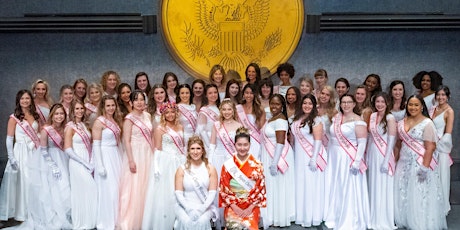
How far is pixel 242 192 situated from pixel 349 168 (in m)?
1.16

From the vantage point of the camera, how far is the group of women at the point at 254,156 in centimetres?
496

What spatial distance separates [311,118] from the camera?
5.02m

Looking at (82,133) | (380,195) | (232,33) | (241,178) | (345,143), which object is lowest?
(380,195)

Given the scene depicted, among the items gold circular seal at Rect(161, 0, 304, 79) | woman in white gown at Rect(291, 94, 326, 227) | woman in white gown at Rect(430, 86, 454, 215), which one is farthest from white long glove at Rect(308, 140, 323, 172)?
gold circular seal at Rect(161, 0, 304, 79)

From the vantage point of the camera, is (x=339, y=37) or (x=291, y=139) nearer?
(x=291, y=139)

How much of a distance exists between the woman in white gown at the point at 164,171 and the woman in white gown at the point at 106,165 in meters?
0.31

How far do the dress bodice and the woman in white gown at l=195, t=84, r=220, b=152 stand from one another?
2.40 ft

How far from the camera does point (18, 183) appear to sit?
5.39 metres

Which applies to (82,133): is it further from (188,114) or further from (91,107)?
(188,114)

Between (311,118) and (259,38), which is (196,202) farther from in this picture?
(259,38)

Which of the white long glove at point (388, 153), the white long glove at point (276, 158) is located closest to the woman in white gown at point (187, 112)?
the white long glove at point (276, 158)

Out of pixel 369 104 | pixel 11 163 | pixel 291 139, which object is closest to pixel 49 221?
pixel 11 163

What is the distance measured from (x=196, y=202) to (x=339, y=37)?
3074mm

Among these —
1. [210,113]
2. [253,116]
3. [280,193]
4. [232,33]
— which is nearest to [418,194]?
[280,193]
